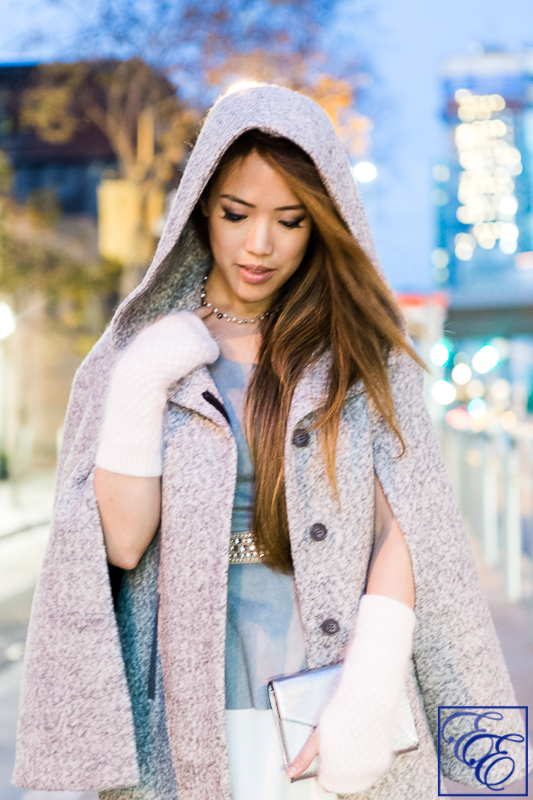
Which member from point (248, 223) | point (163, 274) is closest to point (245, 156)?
point (248, 223)

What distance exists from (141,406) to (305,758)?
1.83 feet

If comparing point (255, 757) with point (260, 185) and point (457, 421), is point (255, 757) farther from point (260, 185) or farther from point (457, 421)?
point (457, 421)

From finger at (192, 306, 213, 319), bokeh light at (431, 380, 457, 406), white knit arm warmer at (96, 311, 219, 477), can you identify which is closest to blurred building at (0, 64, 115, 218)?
bokeh light at (431, 380, 457, 406)

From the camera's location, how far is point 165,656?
47.5 inches

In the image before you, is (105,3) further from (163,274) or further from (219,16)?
(163,274)

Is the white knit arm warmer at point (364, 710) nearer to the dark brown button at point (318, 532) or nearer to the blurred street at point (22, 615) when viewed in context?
the dark brown button at point (318, 532)

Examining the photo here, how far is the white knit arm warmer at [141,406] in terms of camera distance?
3.72 feet

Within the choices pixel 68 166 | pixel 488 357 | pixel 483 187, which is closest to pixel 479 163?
pixel 483 187

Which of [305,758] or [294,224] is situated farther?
[294,224]

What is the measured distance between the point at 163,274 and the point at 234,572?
0.56 metres

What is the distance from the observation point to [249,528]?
4.08 ft

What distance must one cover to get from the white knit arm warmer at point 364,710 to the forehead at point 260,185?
686mm

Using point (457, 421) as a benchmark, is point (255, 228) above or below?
below

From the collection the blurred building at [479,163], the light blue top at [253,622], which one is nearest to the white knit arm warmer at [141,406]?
the light blue top at [253,622]
